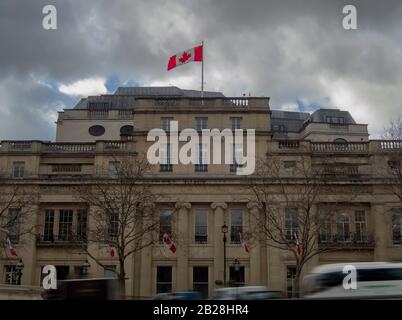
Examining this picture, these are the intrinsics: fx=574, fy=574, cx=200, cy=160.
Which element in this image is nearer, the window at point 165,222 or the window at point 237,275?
the window at point 237,275

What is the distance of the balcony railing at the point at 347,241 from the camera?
4597cm

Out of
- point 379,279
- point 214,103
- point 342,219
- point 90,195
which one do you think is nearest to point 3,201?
point 90,195

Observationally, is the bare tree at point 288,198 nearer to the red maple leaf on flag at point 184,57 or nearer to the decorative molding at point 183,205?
the decorative molding at point 183,205

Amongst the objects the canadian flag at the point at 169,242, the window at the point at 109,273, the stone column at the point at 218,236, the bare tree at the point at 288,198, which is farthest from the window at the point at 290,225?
the window at the point at 109,273

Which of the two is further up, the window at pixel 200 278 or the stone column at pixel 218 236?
the stone column at pixel 218 236

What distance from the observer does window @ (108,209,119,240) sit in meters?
42.7

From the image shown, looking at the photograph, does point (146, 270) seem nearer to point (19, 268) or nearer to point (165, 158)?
point (165, 158)

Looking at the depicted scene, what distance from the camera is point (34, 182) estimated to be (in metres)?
48.2

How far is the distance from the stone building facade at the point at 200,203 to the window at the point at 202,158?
123 millimetres

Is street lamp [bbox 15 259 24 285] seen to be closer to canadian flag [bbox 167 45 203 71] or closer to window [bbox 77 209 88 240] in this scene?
window [bbox 77 209 88 240]

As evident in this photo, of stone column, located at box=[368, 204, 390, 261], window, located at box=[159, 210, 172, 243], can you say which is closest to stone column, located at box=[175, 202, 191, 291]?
window, located at box=[159, 210, 172, 243]

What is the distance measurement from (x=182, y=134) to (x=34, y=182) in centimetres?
1305

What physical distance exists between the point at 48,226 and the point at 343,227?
2479 centimetres
